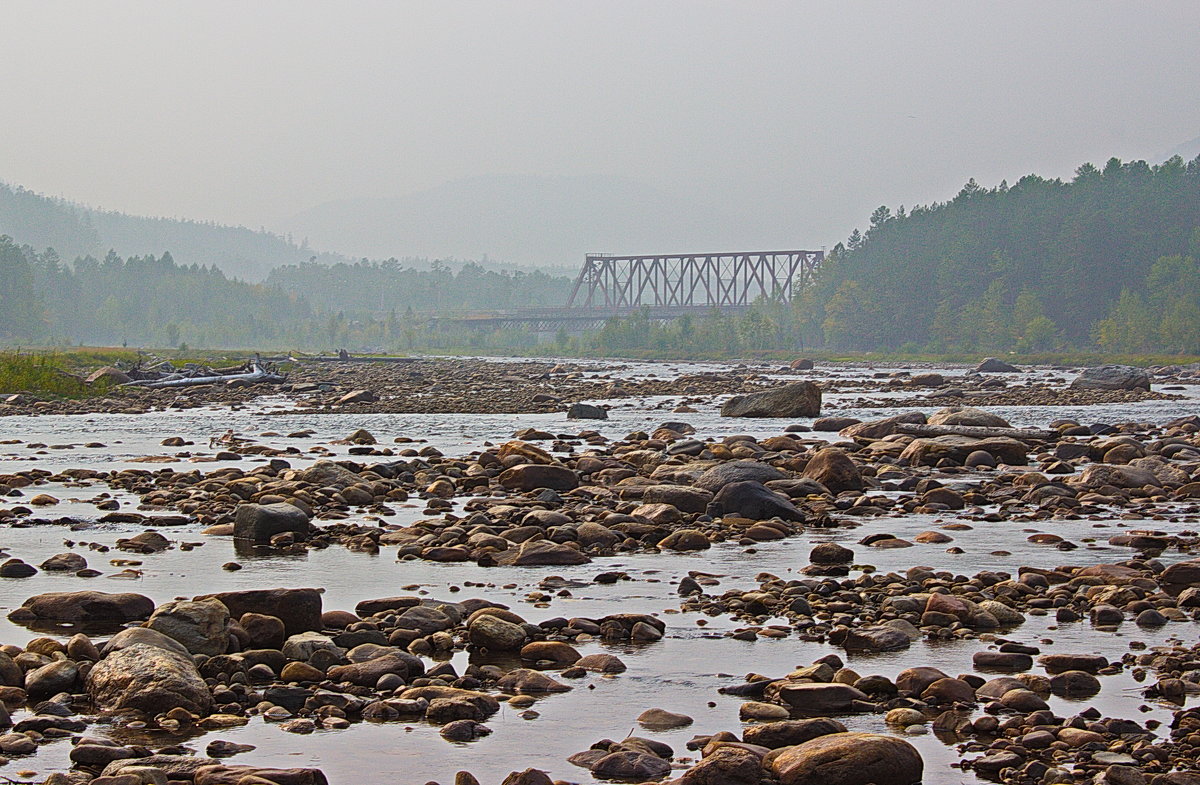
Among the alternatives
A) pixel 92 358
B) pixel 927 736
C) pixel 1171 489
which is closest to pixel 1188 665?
pixel 927 736

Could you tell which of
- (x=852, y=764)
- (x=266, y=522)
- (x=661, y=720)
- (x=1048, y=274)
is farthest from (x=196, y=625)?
(x=1048, y=274)

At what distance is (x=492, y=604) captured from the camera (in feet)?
33.5

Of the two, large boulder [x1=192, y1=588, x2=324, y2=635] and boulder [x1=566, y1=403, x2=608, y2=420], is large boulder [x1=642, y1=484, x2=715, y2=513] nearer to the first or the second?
large boulder [x1=192, y1=588, x2=324, y2=635]

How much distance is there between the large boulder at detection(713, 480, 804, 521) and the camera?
1576 centimetres

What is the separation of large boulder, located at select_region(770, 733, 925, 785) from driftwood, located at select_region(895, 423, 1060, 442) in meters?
20.5

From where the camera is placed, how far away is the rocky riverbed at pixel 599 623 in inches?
262

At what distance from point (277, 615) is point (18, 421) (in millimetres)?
28664

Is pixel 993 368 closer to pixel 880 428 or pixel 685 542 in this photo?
pixel 880 428

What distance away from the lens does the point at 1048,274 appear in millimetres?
140625

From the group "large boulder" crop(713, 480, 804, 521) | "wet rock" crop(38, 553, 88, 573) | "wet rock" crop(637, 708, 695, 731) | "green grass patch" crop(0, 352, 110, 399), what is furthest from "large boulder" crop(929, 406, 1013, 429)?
"green grass patch" crop(0, 352, 110, 399)

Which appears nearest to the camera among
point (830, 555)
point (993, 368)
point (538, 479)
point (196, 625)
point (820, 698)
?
point (820, 698)

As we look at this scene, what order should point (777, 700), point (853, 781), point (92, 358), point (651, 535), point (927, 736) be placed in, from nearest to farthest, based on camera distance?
point (853, 781) < point (927, 736) < point (777, 700) < point (651, 535) < point (92, 358)

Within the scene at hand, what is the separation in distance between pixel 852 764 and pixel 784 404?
32.9m

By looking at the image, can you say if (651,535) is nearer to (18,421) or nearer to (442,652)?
(442,652)
